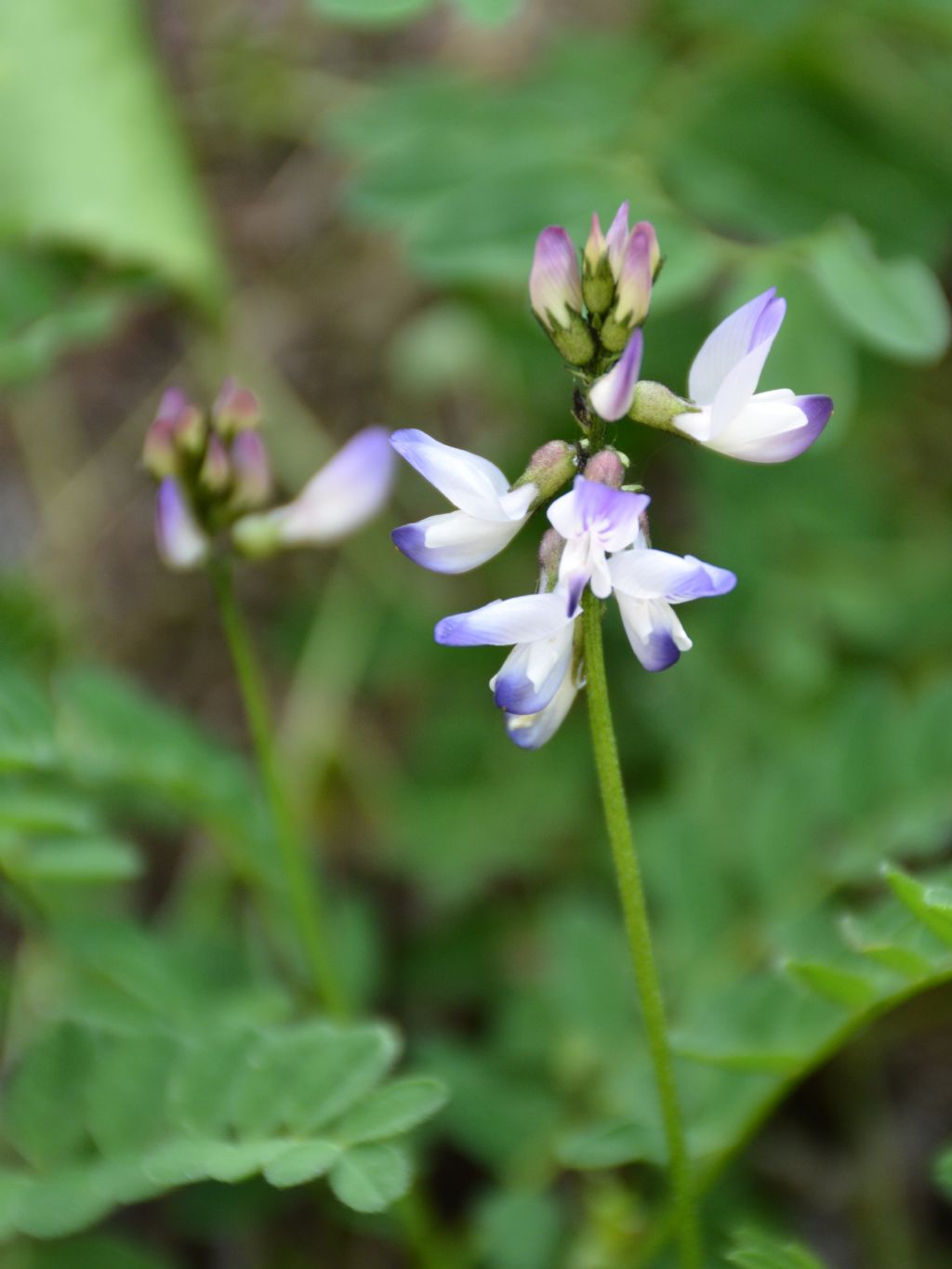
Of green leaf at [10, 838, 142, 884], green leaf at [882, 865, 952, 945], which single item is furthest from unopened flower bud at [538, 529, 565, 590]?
green leaf at [10, 838, 142, 884]

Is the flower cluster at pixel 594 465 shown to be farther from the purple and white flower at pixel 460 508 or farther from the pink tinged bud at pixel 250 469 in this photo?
the pink tinged bud at pixel 250 469

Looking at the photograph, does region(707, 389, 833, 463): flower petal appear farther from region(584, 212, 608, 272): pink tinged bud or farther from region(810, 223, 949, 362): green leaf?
region(810, 223, 949, 362): green leaf

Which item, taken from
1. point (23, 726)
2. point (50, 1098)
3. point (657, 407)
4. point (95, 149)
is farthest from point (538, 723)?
point (95, 149)

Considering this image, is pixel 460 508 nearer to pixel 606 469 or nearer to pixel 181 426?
pixel 606 469

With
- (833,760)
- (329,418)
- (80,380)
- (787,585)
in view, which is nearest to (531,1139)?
(833,760)

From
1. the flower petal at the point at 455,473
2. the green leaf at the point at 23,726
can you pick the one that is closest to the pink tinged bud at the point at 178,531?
the green leaf at the point at 23,726

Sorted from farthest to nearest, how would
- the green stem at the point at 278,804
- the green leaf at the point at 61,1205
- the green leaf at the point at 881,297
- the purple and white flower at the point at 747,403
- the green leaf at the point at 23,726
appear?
the green leaf at the point at 881,297 → the green stem at the point at 278,804 → the green leaf at the point at 23,726 → the green leaf at the point at 61,1205 → the purple and white flower at the point at 747,403
